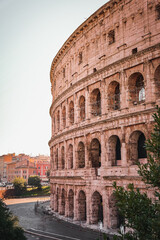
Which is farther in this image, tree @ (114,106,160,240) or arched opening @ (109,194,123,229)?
arched opening @ (109,194,123,229)

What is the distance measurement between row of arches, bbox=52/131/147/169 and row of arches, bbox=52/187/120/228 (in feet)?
8.99

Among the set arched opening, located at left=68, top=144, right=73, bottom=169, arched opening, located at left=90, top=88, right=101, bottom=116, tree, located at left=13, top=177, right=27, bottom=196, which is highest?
arched opening, located at left=90, top=88, right=101, bottom=116

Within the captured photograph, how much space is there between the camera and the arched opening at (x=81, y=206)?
83.2 feet

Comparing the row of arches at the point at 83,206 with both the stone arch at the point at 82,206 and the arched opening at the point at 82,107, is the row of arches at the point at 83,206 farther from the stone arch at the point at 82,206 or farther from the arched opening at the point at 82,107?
the arched opening at the point at 82,107

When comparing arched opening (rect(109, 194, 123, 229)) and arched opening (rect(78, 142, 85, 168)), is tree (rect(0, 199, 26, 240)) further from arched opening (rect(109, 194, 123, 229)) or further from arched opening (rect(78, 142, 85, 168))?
arched opening (rect(78, 142, 85, 168))

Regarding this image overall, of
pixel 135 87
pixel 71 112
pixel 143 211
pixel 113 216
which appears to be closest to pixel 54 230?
pixel 113 216

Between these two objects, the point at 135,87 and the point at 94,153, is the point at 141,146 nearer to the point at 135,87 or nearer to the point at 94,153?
the point at 135,87

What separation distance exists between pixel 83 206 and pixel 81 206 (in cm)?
21

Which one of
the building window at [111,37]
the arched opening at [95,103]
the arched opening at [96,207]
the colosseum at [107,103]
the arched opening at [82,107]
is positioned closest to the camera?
the colosseum at [107,103]

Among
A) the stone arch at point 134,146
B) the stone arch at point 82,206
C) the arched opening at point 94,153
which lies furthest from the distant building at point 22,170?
the stone arch at point 134,146

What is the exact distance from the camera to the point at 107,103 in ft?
75.2

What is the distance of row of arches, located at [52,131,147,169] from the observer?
20.4 meters

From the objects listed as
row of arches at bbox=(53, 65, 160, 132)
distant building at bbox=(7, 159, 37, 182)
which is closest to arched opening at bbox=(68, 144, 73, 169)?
row of arches at bbox=(53, 65, 160, 132)

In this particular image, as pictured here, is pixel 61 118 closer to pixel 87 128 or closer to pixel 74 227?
pixel 87 128
